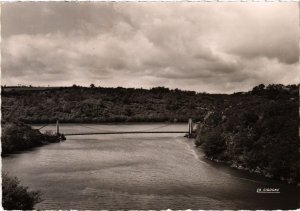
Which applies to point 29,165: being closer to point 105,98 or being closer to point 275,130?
point 275,130

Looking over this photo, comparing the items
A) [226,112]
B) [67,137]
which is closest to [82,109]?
[67,137]

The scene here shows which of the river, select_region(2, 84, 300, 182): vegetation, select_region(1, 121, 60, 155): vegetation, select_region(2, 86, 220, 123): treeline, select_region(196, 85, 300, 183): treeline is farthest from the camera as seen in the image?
select_region(2, 86, 220, 123): treeline

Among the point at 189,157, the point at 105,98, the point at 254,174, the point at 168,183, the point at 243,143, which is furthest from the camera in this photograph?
the point at 105,98

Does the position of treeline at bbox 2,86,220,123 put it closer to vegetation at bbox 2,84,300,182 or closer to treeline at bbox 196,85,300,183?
vegetation at bbox 2,84,300,182

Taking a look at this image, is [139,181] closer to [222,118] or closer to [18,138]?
[222,118]

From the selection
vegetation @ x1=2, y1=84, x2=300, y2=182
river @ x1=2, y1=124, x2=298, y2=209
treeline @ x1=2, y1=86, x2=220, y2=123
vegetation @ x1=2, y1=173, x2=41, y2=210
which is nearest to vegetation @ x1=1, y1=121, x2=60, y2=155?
vegetation @ x1=2, y1=84, x2=300, y2=182

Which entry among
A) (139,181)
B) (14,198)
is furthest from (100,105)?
(14,198)
